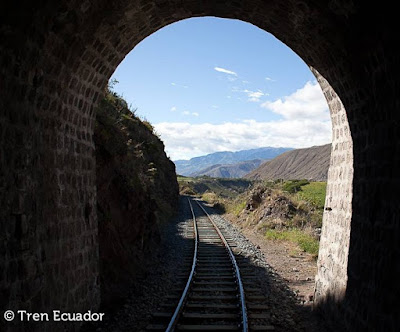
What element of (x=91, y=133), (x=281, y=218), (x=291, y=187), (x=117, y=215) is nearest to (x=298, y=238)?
(x=281, y=218)

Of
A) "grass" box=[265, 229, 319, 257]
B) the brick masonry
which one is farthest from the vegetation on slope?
the brick masonry

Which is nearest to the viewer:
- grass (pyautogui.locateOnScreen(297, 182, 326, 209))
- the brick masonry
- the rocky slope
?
the brick masonry

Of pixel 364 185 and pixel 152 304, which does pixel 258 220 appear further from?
pixel 364 185

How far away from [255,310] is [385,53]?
5.26 m

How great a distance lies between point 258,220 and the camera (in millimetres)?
19141

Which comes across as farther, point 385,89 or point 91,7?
point 91,7

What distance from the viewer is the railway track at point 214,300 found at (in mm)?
6438

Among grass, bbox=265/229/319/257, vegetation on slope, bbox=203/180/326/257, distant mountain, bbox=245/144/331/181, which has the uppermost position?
distant mountain, bbox=245/144/331/181

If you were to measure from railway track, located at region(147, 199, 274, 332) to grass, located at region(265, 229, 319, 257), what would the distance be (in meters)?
3.21

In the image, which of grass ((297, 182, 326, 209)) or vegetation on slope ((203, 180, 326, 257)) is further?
grass ((297, 182, 326, 209))

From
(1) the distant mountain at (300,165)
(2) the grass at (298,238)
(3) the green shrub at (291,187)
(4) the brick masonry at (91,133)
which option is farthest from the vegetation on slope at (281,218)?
(1) the distant mountain at (300,165)

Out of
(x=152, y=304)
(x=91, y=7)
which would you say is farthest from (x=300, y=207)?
(x=91, y=7)

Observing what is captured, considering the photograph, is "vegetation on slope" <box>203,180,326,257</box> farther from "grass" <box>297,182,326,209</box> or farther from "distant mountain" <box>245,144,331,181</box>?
"distant mountain" <box>245,144,331,181</box>

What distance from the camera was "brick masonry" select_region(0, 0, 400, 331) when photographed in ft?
14.9
